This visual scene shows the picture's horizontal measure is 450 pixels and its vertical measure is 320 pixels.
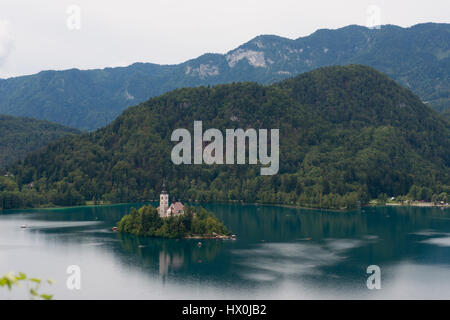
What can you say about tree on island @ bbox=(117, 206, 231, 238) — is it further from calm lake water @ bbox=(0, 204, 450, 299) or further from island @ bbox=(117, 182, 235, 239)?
calm lake water @ bbox=(0, 204, 450, 299)

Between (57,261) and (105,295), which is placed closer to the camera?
(105,295)

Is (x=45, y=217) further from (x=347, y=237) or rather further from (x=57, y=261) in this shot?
(x=347, y=237)

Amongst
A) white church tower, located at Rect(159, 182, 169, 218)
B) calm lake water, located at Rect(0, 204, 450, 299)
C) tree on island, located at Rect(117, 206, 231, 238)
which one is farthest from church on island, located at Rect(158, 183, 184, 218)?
calm lake water, located at Rect(0, 204, 450, 299)

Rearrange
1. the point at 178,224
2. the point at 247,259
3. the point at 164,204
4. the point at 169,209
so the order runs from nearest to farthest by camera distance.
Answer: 1. the point at 247,259
2. the point at 178,224
3. the point at 169,209
4. the point at 164,204

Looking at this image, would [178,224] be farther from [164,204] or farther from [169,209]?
[164,204]

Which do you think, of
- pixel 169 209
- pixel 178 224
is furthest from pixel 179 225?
pixel 169 209

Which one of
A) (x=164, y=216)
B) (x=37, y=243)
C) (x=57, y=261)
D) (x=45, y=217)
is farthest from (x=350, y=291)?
(x=45, y=217)

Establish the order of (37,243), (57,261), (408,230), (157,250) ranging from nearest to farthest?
(57,261) → (157,250) → (37,243) → (408,230)
